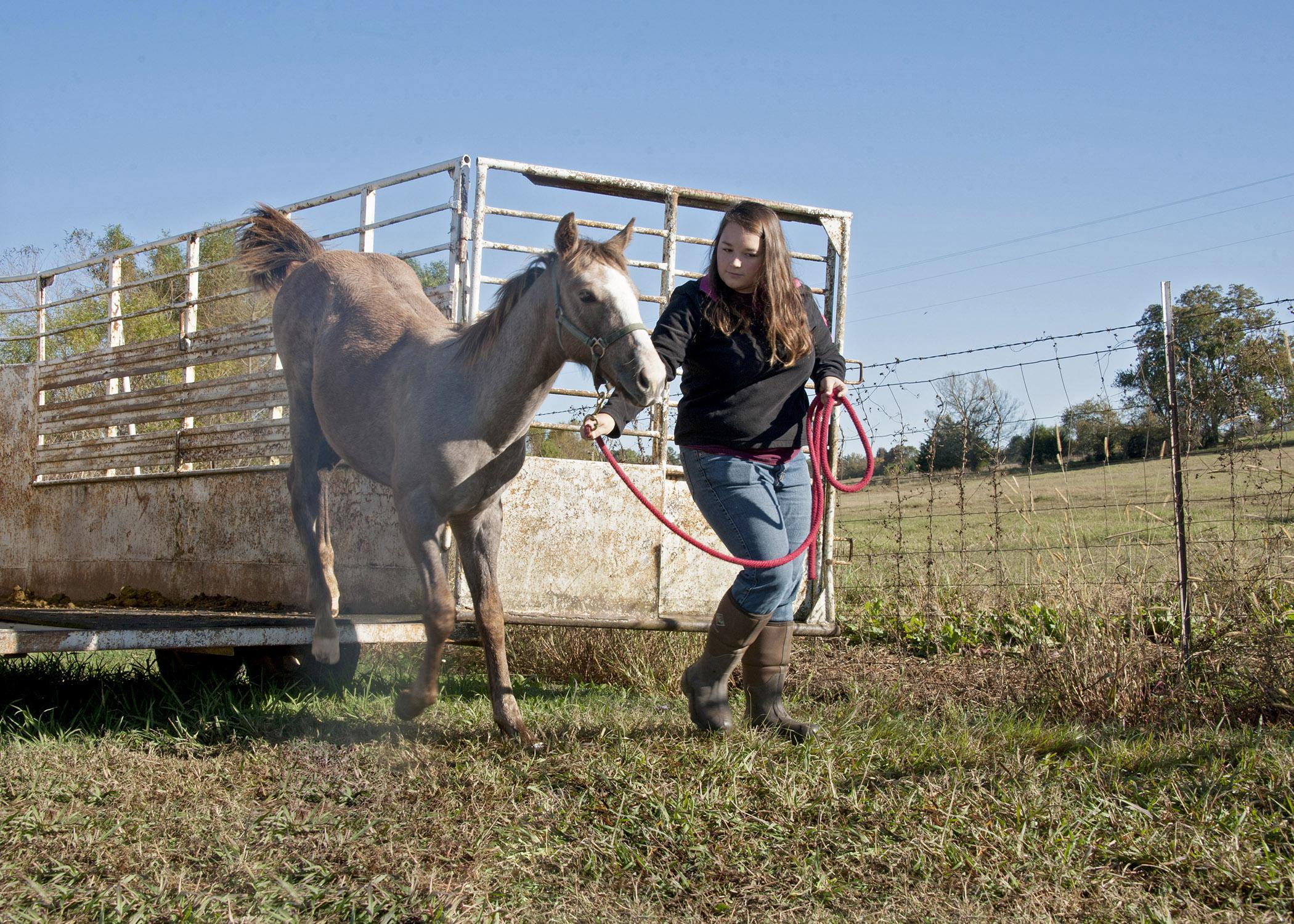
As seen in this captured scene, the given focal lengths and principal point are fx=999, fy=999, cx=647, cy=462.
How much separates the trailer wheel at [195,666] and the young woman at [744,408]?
2784mm

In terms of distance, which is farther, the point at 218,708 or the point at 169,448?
the point at 169,448

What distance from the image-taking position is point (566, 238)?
3906mm

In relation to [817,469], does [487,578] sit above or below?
below

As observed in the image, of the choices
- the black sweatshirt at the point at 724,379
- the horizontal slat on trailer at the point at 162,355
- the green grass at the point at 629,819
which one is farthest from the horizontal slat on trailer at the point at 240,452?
the black sweatshirt at the point at 724,379

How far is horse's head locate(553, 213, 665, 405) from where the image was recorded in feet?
11.7

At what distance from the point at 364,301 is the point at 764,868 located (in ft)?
12.0

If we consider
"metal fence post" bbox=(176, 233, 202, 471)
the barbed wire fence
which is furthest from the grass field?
"metal fence post" bbox=(176, 233, 202, 471)

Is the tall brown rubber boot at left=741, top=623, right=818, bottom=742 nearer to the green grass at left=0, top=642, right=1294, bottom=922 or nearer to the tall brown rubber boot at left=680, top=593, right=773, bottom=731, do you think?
the tall brown rubber boot at left=680, top=593, right=773, bottom=731

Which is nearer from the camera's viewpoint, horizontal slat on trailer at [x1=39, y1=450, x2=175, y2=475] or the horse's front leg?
the horse's front leg

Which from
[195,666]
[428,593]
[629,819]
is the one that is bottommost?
[629,819]

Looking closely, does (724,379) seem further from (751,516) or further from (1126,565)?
(1126,565)

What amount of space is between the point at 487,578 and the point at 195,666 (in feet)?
6.96

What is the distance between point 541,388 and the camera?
164 inches

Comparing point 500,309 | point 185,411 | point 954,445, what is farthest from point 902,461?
point 185,411
